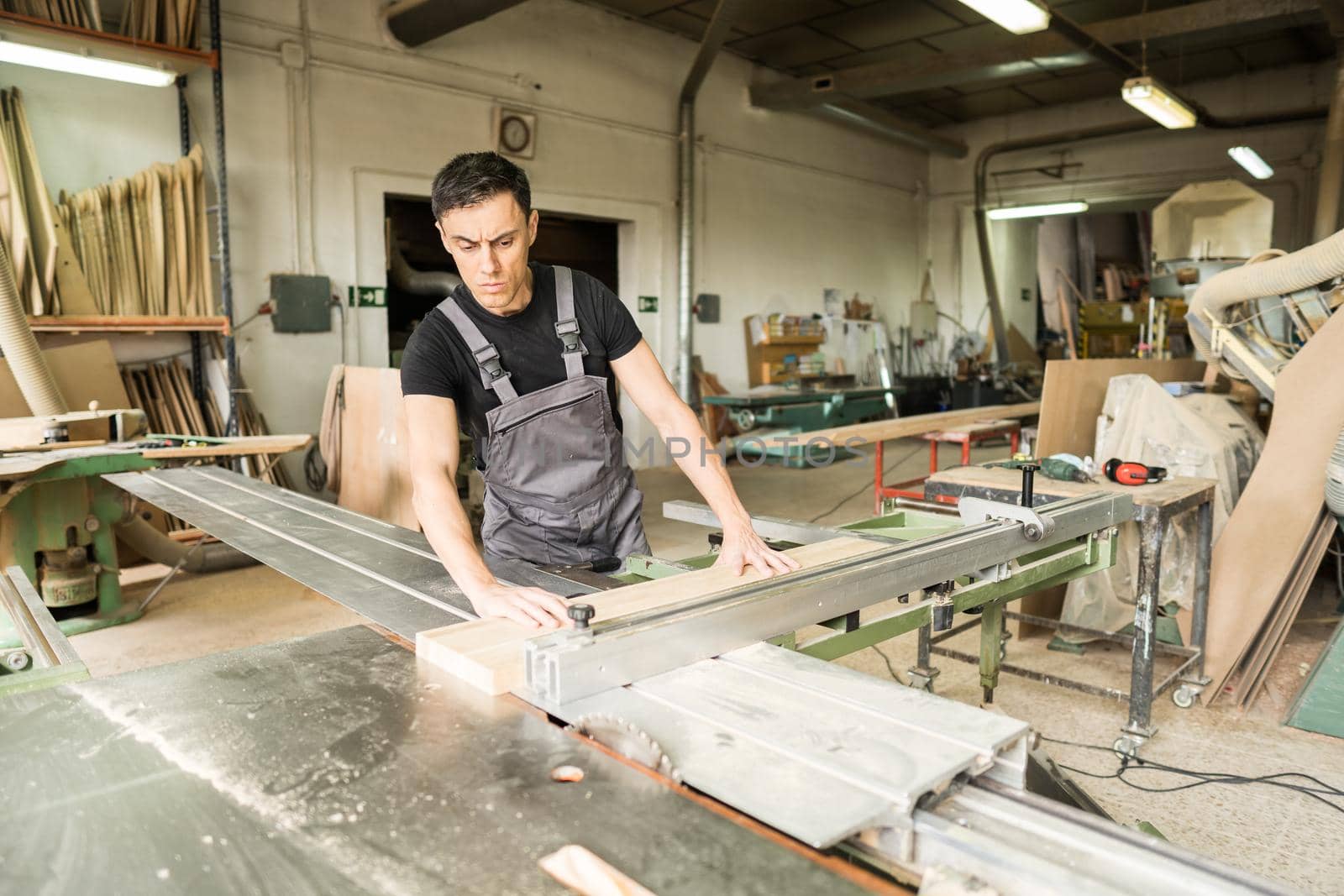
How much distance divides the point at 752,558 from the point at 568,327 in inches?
24.6

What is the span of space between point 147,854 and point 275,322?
15.8 feet

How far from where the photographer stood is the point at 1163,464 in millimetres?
3121

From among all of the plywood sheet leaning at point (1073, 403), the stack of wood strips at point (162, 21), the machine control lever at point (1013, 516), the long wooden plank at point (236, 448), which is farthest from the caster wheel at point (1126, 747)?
the stack of wood strips at point (162, 21)

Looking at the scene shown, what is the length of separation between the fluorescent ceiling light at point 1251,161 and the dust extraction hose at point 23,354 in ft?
26.6

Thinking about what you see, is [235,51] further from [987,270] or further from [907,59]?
[987,270]

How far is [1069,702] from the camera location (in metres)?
2.79

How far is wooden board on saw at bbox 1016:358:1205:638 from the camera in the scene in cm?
334

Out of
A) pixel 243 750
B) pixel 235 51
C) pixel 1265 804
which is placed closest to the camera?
pixel 243 750

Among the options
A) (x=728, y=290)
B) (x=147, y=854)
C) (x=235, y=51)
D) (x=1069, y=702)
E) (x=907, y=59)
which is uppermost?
(x=907, y=59)

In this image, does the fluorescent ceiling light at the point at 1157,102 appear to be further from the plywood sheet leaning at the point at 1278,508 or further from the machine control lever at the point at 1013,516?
the machine control lever at the point at 1013,516

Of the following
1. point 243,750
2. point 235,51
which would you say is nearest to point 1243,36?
point 235,51

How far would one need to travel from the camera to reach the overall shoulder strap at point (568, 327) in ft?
5.76

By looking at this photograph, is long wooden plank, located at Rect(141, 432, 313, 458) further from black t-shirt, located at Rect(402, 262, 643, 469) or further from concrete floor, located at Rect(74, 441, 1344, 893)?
black t-shirt, located at Rect(402, 262, 643, 469)

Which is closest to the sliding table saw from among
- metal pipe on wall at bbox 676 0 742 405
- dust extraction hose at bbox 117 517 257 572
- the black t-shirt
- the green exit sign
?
the black t-shirt
